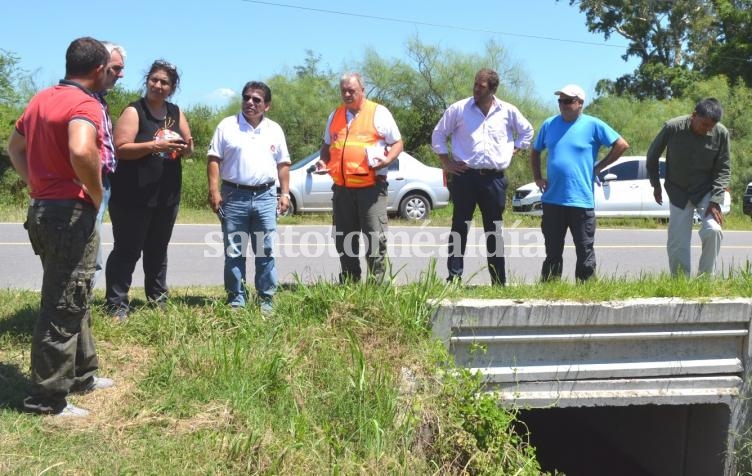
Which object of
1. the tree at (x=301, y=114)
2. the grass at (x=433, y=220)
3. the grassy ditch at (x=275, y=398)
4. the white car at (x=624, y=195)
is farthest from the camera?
the tree at (x=301, y=114)

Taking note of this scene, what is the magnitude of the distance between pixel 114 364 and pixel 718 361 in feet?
14.4

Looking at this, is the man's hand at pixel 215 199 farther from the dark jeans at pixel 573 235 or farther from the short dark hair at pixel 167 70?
the dark jeans at pixel 573 235

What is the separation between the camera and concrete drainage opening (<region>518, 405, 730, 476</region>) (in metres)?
6.44

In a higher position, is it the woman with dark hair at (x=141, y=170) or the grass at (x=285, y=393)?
the woman with dark hair at (x=141, y=170)

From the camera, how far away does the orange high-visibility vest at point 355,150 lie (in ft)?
20.5

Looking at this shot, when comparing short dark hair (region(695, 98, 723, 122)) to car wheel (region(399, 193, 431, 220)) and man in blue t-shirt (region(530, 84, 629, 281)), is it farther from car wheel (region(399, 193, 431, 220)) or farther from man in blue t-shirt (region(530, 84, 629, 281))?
car wheel (region(399, 193, 431, 220))

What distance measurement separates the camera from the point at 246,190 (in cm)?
595

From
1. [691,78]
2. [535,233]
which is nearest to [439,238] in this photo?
[535,233]

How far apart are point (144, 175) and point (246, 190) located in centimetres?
79

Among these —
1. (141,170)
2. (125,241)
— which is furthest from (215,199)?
(125,241)

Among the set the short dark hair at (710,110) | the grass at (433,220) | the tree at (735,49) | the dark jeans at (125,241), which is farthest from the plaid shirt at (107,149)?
the tree at (735,49)

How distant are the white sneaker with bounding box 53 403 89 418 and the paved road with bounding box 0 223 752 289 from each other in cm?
370

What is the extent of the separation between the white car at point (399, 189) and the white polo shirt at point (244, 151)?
32.6ft

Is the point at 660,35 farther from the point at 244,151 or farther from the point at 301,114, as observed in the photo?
the point at 244,151
